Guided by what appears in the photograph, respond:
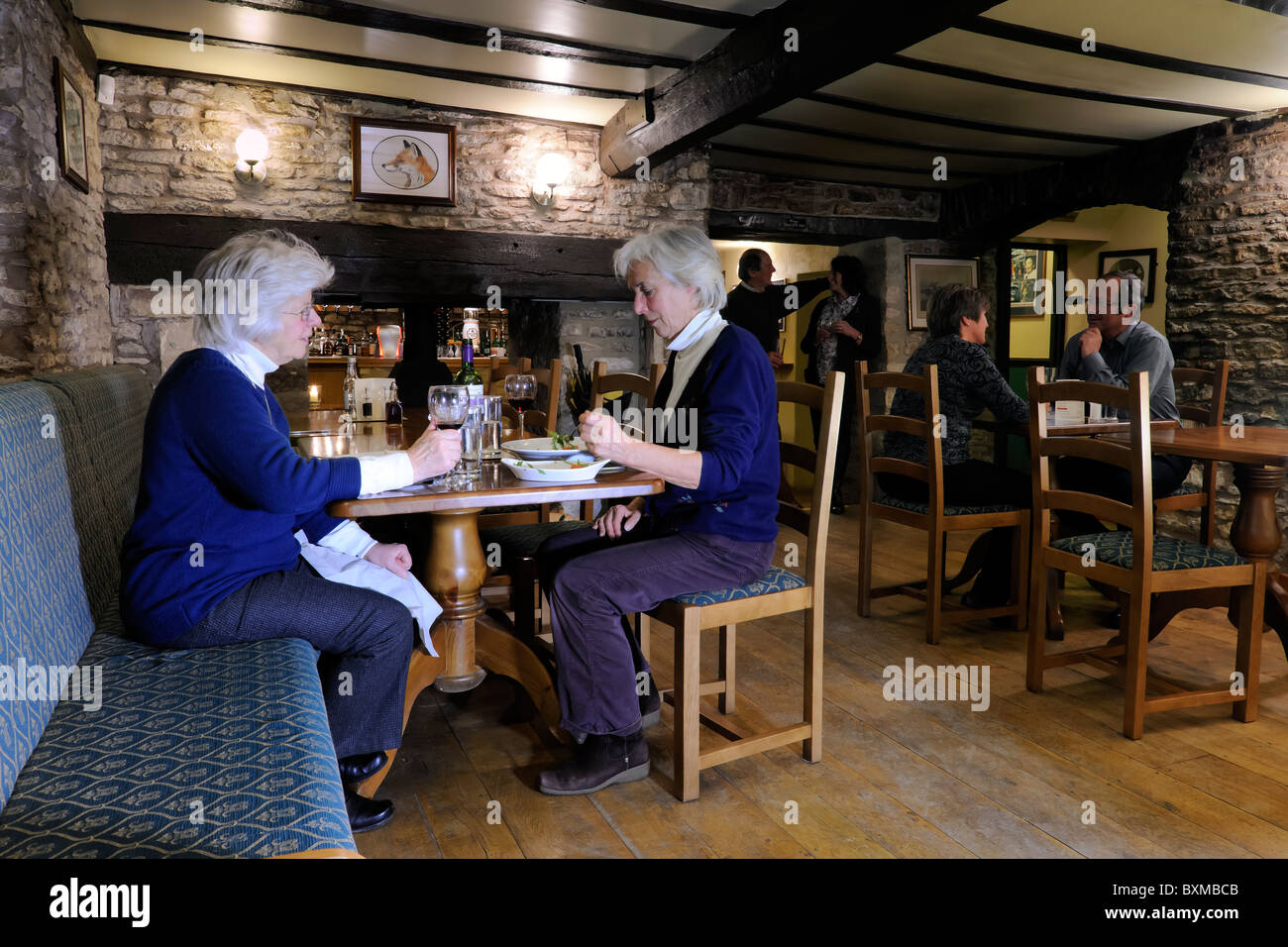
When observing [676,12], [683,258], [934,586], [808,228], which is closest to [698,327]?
[683,258]

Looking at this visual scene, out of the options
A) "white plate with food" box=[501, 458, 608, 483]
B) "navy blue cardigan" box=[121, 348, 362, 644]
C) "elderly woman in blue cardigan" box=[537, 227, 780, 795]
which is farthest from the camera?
"elderly woman in blue cardigan" box=[537, 227, 780, 795]

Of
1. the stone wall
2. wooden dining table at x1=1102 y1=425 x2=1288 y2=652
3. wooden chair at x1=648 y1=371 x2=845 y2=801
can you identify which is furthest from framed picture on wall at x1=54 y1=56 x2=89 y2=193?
wooden dining table at x1=1102 y1=425 x2=1288 y2=652

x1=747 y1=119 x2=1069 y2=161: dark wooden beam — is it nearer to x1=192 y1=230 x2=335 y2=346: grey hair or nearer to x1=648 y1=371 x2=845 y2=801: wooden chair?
x1=648 y1=371 x2=845 y2=801: wooden chair

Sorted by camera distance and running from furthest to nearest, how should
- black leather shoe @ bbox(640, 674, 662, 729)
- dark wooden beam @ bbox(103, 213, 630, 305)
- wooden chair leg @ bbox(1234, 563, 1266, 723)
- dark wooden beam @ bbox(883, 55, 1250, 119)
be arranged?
dark wooden beam @ bbox(103, 213, 630, 305) < dark wooden beam @ bbox(883, 55, 1250, 119) < wooden chair leg @ bbox(1234, 563, 1266, 723) < black leather shoe @ bbox(640, 674, 662, 729)

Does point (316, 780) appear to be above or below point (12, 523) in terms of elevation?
below

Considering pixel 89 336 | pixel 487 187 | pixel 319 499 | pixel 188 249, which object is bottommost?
pixel 319 499

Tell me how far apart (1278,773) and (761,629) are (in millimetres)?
1760

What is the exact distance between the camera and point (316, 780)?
1.24m

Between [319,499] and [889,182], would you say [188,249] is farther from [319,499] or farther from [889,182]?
[889,182]

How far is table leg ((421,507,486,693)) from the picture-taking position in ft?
7.16

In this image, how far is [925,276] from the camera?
6867 mm

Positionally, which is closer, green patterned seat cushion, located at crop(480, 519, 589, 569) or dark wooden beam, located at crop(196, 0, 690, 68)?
green patterned seat cushion, located at crop(480, 519, 589, 569)

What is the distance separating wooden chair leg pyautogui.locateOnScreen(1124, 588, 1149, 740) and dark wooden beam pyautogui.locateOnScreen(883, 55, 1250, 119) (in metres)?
2.68
